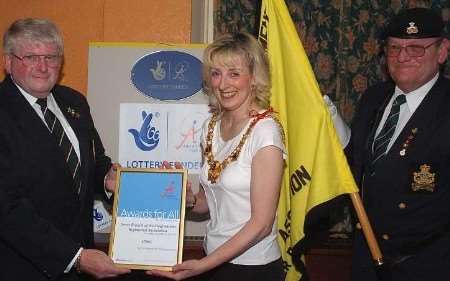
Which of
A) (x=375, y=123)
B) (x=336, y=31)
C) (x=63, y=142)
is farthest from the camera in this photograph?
(x=336, y=31)

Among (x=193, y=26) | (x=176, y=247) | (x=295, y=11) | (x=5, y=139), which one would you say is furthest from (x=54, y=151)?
(x=295, y=11)

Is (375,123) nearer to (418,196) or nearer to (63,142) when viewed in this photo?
(418,196)

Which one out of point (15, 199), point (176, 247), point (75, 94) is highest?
point (75, 94)

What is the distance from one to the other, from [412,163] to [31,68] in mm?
1488

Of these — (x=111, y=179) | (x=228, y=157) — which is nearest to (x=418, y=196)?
(x=228, y=157)

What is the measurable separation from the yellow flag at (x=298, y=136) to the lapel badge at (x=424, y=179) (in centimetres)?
26

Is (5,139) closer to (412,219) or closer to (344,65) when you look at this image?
(412,219)

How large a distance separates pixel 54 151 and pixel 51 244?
328 mm

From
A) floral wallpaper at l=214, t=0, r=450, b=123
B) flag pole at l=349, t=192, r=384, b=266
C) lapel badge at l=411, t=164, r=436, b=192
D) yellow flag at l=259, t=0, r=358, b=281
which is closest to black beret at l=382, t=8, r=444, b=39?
yellow flag at l=259, t=0, r=358, b=281

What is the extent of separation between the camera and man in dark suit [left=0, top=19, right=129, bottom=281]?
1899mm

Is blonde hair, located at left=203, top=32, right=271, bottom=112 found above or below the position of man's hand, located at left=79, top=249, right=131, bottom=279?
above

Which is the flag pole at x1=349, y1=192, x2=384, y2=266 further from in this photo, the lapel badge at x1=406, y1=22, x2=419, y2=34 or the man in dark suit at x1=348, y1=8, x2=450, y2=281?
the lapel badge at x1=406, y1=22, x2=419, y2=34

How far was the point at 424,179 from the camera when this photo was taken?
212cm

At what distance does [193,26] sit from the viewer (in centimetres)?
300
